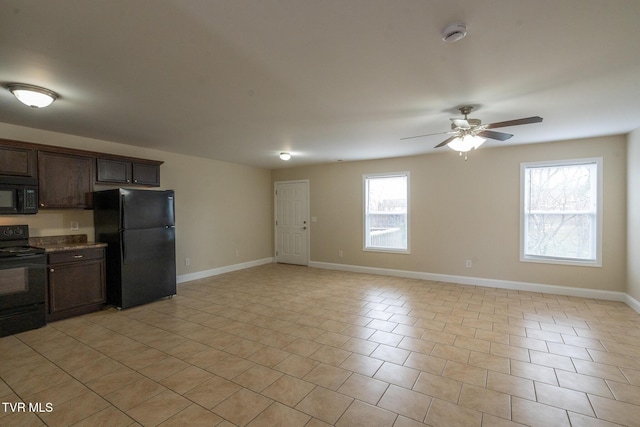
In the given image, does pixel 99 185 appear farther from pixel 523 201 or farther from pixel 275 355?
pixel 523 201

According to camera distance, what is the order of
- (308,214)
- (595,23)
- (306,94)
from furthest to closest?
(308,214) < (306,94) < (595,23)

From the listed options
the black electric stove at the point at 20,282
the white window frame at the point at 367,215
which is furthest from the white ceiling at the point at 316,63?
the white window frame at the point at 367,215

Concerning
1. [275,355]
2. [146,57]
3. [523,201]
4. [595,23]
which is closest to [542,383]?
[275,355]

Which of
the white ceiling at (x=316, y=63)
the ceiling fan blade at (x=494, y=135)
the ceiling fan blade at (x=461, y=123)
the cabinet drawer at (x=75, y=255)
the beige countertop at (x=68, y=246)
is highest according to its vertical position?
the white ceiling at (x=316, y=63)

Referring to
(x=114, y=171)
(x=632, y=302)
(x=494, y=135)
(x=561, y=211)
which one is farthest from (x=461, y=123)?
(x=114, y=171)

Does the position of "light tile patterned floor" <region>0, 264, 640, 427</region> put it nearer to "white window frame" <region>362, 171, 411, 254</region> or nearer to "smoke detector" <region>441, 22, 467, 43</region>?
"white window frame" <region>362, 171, 411, 254</region>

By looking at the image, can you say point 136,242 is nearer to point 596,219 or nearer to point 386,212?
point 386,212

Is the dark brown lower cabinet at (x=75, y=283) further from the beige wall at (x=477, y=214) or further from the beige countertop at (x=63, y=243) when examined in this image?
the beige wall at (x=477, y=214)

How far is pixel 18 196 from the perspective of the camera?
3514 mm

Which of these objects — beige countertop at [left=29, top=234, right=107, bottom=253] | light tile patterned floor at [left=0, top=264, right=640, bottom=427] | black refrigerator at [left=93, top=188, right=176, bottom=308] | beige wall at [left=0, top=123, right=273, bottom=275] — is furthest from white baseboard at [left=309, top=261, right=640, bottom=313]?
beige countertop at [left=29, top=234, right=107, bottom=253]

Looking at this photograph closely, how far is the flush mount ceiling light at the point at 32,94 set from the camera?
2.51 meters

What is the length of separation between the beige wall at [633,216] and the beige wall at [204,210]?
6.62 metres

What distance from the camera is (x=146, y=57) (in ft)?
6.92

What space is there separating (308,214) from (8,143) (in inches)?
199
